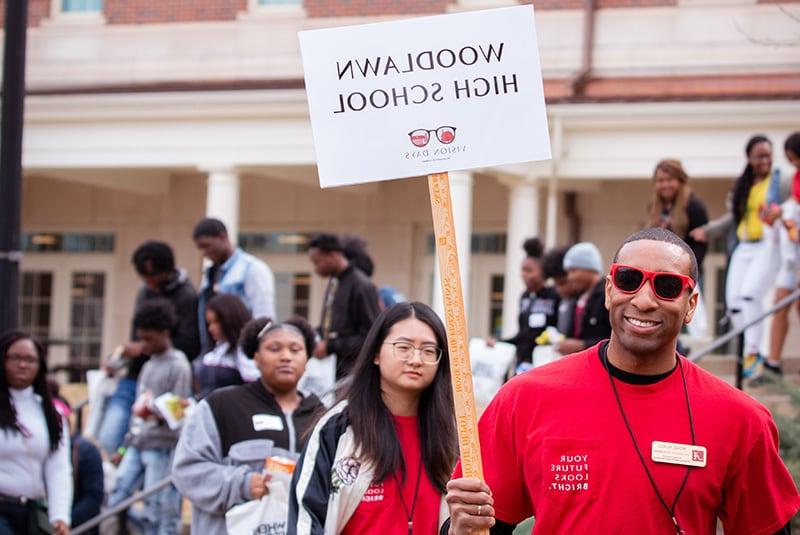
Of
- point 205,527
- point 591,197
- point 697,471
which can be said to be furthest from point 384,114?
point 591,197

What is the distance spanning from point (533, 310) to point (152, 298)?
2.67m

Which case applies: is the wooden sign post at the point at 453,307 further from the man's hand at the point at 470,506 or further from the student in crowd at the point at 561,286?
the student in crowd at the point at 561,286

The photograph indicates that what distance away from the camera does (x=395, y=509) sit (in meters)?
5.20

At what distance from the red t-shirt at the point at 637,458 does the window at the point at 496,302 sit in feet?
49.6

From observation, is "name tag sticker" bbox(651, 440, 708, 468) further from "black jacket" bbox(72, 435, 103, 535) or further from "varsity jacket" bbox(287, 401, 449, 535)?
"black jacket" bbox(72, 435, 103, 535)

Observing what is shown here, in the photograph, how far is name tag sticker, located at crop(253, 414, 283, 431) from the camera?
654 centimetres

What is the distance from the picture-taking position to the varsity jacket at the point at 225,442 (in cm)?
644

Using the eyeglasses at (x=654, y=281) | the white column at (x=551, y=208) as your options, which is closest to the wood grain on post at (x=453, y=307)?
the eyeglasses at (x=654, y=281)

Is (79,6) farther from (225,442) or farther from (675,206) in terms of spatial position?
(225,442)

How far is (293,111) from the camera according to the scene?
16.5 m

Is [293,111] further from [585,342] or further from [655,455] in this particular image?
[655,455]

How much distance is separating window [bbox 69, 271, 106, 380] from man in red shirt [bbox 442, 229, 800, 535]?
1741 cm

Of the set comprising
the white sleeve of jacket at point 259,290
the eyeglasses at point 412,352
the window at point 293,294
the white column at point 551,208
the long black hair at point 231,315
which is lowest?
the eyeglasses at point 412,352

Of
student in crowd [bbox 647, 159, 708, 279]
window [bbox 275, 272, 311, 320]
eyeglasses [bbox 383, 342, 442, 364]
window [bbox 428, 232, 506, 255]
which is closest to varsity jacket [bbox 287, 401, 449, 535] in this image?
eyeglasses [bbox 383, 342, 442, 364]
